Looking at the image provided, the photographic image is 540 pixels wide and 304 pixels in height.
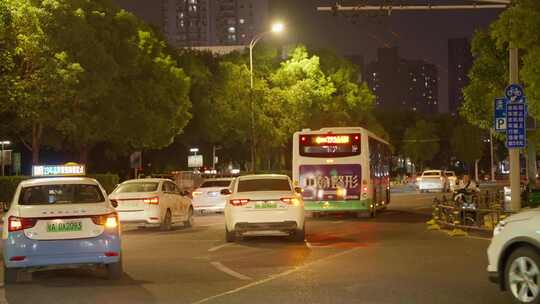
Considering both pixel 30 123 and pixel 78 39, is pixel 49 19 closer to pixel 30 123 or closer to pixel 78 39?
pixel 78 39

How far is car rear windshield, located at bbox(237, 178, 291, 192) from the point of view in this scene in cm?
2147

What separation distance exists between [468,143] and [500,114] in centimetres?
9705

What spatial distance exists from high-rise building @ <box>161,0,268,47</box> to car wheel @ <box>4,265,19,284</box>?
17842 cm

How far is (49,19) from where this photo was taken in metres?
38.9

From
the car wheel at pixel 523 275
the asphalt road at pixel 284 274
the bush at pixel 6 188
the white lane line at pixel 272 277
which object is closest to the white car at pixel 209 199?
the bush at pixel 6 188

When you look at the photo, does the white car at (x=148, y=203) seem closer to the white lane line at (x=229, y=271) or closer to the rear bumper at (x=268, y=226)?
the rear bumper at (x=268, y=226)

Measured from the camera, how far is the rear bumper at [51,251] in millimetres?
13109

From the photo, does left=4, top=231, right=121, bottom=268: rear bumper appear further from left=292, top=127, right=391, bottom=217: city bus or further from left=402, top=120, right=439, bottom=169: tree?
left=402, top=120, right=439, bottom=169: tree

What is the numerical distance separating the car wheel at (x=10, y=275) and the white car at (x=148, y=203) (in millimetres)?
10721

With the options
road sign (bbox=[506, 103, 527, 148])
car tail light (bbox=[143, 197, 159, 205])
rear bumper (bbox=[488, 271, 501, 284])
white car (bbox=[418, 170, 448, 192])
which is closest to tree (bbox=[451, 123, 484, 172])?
white car (bbox=[418, 170, 448, 192])

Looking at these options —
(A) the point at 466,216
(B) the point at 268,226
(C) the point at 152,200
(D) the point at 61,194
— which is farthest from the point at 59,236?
(A) the point at 466,216

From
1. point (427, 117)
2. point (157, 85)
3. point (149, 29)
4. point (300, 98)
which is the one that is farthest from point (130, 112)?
point (427, 117)

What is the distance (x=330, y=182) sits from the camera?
30.7 meters

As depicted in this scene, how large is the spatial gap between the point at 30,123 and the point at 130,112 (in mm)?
7958
